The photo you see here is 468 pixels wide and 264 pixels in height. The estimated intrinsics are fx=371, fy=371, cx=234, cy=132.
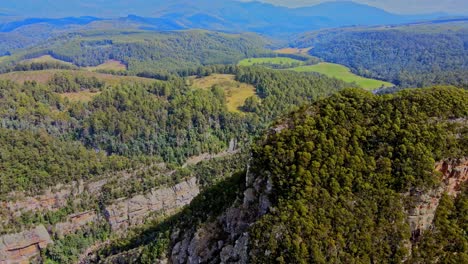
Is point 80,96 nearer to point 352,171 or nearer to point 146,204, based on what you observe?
point 146,204

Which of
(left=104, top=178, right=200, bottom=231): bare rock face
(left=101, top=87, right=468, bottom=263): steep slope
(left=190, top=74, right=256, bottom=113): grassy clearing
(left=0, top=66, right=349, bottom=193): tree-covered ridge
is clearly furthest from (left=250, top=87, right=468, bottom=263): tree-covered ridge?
(left=190, top=74, right=256, bottom=113): grassy clearing

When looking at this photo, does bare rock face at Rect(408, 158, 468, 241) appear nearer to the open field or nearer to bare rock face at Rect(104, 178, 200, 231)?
bare rock face at Rect(104, 178, 200, 231)

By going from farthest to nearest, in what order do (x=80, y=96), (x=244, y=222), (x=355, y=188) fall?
1. (x=80, y=96)
2. (x=244, y=222)
3. (x=355, y=188)

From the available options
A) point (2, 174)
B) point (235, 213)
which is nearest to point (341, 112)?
point (235, 213)

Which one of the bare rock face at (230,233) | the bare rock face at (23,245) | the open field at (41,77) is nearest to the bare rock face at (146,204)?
the bare rock face at (23,245)

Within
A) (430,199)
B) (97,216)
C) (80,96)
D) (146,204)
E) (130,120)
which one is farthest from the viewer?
(80,96)

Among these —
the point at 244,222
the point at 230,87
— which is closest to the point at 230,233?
the point at 244,222

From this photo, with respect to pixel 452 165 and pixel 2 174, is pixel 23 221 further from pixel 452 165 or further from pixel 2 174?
pixel 452 165
